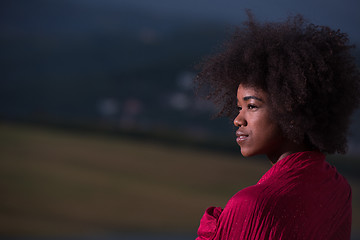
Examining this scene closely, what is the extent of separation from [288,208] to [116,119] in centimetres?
671

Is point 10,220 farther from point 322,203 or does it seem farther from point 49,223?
point 322,203

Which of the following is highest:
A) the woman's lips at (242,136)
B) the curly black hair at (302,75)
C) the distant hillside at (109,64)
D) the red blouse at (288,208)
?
the distant hillside at (109,64)

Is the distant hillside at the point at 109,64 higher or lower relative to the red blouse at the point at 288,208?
higher

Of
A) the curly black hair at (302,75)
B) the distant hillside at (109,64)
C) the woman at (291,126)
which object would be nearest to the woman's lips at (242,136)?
the woman at (291,126)

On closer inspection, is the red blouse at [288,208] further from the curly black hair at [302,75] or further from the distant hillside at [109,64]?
the distant hillside at [109,64]

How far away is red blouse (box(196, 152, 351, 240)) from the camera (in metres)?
1.21

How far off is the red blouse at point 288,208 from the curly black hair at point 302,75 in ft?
0.42

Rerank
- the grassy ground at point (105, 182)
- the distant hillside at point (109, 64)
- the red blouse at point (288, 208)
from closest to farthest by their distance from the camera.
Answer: the red blouse at point (288, 208) < the grassy ground at point (105, 182) < the distant hillside at point (109, 64)

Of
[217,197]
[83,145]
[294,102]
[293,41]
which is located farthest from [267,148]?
[83,145]

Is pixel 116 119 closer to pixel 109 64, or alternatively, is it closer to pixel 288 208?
pixel 109 64

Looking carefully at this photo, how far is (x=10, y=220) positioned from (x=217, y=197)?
114 inches

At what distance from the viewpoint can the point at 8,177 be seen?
631 cm

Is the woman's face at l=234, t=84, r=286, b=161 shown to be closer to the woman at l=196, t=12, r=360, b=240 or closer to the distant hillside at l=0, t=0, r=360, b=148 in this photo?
the woman at l=196, t=12, r=360, b=240

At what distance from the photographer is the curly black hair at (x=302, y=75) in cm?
144
